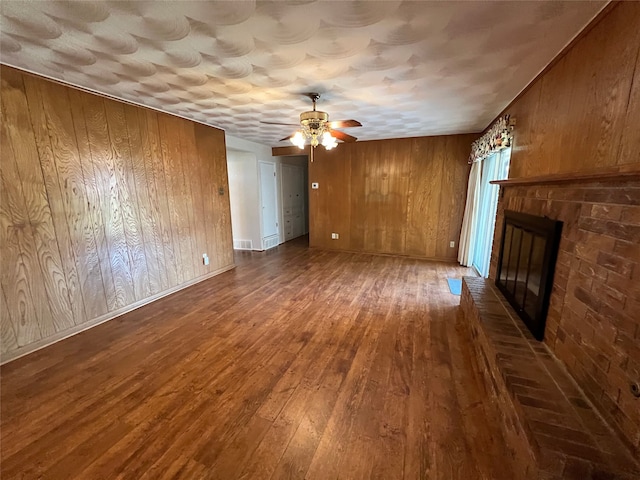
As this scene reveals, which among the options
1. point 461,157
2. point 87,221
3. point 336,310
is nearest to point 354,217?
point 461,157

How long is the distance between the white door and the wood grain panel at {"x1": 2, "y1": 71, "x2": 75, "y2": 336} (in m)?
3.58

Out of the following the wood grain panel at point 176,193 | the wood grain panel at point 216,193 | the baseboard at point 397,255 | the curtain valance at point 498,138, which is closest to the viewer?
the curtain valance at point 498,138

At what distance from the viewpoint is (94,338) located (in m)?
2.55

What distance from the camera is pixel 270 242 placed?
6160 millimetres

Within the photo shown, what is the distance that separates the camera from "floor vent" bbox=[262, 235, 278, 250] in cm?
597

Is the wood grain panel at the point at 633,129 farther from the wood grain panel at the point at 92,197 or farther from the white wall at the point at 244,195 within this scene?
the white wall at the point at 244,195

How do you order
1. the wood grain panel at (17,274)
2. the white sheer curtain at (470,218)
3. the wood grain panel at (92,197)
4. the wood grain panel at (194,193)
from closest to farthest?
1. the wood grain panel at (17,274)
2. the wood grain panel at (92,197)
3. the wood grain panel at (194,193)
4. the white sheer curtain at (470,218)

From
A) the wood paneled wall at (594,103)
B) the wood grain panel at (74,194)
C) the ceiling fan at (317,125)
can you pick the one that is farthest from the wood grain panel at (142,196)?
the wood paneled wall at (594,103)

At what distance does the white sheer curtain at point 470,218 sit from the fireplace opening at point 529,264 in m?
→ 1.72

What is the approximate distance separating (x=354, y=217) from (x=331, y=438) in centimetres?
447

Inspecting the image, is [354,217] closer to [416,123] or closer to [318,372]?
[416,123]

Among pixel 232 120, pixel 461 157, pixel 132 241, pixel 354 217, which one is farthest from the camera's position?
pixel 354 217

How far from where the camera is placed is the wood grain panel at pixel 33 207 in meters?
2.12

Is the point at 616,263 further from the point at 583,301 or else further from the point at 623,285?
the point at 583,301
